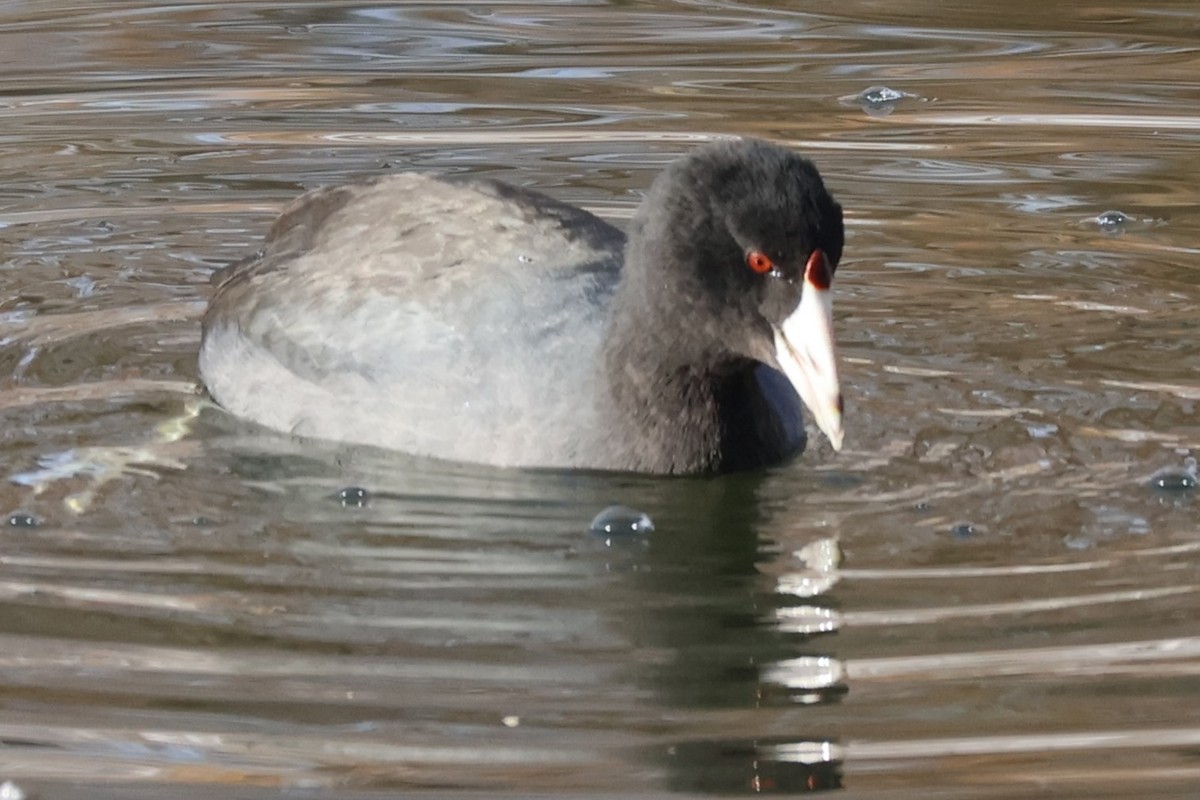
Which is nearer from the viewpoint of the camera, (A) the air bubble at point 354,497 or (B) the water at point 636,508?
(B) the water at point 636,508

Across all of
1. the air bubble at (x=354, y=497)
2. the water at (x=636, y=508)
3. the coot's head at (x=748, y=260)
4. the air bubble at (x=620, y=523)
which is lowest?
the air bubble at (x=354, y=497)

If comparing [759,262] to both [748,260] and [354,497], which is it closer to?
[748,260]

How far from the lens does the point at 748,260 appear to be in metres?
4.59

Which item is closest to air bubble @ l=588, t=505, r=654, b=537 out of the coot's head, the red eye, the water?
the water

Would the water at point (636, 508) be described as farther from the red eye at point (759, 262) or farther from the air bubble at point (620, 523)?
the red eye at point (759, 262)

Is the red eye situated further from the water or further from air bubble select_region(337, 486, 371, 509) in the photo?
air bubble select_region(337, 486, 371, 509)

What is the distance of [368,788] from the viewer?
3.20 m

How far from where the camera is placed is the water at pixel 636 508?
11.1 ft

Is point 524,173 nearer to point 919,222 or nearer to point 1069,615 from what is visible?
point 919,222

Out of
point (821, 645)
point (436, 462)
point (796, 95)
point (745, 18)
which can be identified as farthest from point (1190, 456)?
point (745, 18)

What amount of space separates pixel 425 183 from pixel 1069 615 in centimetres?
228

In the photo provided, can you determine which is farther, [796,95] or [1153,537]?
[796,95]

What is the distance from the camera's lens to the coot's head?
444 cm

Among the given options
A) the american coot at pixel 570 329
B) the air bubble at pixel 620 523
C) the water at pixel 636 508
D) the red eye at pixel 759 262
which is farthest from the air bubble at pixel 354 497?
the red eye at pixel 759 262
